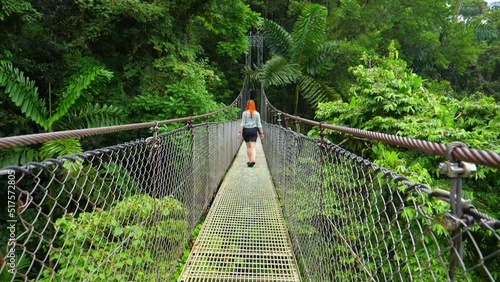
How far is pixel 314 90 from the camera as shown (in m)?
8.93

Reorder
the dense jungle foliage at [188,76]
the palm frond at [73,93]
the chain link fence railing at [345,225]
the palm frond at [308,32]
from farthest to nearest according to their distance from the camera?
1. the palm frond at [308,32]
2. the palm frond at [73,93]
3. the dense jungle foliage at [188,76]
4. the chain link fence railing at [345,225]

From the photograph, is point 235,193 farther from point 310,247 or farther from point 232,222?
point 310,247

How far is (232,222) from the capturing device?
249 centimetres

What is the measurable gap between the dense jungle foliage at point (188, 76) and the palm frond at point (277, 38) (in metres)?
0.03

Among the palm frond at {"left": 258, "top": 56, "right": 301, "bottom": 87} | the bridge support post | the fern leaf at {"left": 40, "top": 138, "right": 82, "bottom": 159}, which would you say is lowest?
the fern leaf at {"left": 40, "top": 138, "right": 82, "bottom": 159}

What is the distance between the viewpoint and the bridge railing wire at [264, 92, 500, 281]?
489mm

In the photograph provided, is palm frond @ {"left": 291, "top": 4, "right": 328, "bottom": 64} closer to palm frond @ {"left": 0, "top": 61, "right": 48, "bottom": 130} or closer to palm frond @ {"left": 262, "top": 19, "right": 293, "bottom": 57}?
palm frond @ {"left": 262, "top": 19, "right": 293, "bottom": 57}

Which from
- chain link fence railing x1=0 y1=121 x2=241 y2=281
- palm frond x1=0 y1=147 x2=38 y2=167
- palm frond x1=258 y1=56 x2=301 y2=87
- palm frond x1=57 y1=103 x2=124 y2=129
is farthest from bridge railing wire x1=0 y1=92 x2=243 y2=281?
palm frond x1=258 y1=56 x2=301 y2=87

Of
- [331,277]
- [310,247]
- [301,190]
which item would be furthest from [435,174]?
[331,277]

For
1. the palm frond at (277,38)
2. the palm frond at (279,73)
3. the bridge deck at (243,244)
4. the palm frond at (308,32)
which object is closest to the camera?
the bridge deck at (243,244)

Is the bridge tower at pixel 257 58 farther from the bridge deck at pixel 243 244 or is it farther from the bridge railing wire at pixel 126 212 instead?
the bridge railing wire at pixel 126 212

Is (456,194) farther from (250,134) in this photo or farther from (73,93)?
(73,93)

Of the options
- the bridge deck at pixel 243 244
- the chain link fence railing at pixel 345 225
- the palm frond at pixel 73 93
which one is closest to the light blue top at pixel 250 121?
the bridge deck at pixel 243 244

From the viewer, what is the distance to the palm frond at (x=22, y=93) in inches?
141
